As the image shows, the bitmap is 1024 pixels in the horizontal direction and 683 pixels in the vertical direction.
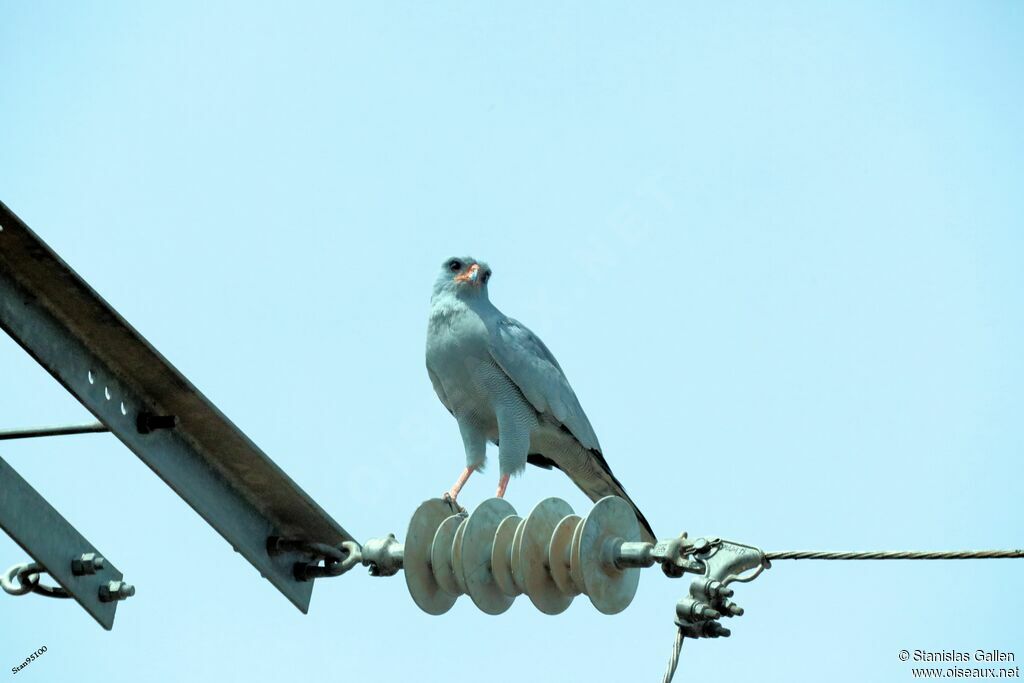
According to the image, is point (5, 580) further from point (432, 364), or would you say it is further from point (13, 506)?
point (432, 364)

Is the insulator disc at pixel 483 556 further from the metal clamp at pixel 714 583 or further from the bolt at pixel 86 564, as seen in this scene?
the bolt at pixel 86 564

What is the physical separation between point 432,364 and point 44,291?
4091 mm

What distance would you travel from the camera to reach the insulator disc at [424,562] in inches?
284

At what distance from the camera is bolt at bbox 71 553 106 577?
297 inches

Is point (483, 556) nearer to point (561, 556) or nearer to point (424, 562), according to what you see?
point (424, 562)

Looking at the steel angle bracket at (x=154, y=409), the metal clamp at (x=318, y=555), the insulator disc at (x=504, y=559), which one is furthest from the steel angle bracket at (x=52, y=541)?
the insulator disc at (x=504, y=559)

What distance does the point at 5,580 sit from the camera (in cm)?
762

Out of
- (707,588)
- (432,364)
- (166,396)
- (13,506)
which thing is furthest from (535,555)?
(432,364)

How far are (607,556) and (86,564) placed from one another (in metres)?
2.57

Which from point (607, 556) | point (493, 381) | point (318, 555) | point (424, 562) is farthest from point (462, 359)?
point (607, 556)

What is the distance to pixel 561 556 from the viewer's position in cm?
700

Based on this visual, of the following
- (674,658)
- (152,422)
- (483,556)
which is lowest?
(674,658)

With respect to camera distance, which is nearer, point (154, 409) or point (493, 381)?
point (154, 409)

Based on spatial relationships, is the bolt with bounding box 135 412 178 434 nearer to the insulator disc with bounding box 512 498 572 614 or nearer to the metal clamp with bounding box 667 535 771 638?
the insulator disc with bounding box 512 498 572 614
